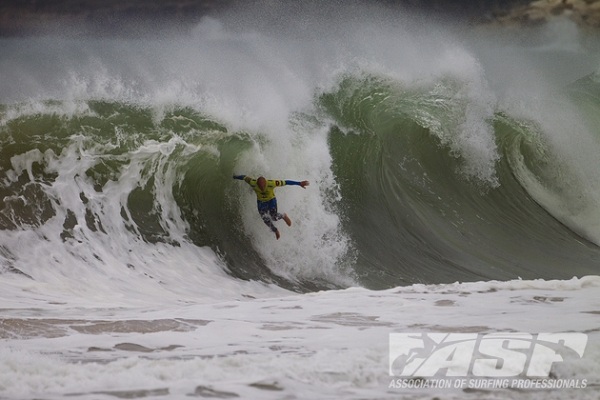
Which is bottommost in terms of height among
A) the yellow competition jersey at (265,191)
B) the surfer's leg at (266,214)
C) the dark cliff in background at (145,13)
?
the surfer's leg at (266,214)

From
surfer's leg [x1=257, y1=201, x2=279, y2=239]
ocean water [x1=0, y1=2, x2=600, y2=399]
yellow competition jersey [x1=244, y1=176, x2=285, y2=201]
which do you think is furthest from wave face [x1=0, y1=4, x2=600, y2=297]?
yellow competition jersey [x1=244, y1=176, x2=285, y2=201]

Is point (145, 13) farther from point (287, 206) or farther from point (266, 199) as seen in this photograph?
point (266, 199)

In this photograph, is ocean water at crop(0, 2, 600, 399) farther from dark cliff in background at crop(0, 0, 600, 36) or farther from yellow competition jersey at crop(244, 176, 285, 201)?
dark cliff in background at crop(0, 0, 600, 36)

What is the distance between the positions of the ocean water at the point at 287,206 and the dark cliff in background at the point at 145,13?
1.74 metres

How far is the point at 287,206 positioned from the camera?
952cm

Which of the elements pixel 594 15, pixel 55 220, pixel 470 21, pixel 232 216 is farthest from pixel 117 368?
pixel 594 15

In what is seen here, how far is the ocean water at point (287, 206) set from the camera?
442 cm

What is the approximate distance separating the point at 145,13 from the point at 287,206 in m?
11.4

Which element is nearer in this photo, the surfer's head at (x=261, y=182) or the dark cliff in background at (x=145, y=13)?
the surfer's head at (x=261, y=182)

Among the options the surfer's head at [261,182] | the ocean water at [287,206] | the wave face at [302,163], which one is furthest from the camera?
the surfer's head at [261,182]

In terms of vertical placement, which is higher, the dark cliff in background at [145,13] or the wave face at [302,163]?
the dark cliff in background at [145,13]

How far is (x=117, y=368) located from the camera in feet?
13.1

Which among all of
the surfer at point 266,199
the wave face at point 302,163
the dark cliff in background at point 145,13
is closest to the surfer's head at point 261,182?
the surfer at point 266,199

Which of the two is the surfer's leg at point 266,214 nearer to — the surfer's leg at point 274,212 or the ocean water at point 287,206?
the surfer's leg at point 274,212
